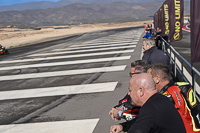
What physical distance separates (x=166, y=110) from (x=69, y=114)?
428cm

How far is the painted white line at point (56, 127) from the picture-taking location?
531 cm

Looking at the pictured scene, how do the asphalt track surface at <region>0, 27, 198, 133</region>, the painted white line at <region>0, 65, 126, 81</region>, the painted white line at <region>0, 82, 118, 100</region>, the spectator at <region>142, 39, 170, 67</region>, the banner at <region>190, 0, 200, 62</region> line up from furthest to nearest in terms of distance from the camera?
the painted white line at <region>0, 65, 126, 81</region>, the painted white line at <region>0, 82, 118, 100</region>, the spectator at <region>142, 39, 170, 67</region>, the asphalt track surface at <region>0, 27, 198, 133</region>, the banner at <region>190, 0, 200, 62</region>

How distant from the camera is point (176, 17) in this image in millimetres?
10234

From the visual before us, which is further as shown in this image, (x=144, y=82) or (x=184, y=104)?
(x=184, y=104)

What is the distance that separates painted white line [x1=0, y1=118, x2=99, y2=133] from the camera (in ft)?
17.4

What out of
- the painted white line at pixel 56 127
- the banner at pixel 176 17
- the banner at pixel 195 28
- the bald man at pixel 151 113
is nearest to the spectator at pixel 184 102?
the bald man at pixel 151 113

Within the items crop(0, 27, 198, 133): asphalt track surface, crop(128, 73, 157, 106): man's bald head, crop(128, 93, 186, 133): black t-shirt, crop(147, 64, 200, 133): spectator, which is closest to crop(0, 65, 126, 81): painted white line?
crop(0, 27, 198, 133): asphalt track surface

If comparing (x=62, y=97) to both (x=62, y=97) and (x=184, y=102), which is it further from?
(x=184, y=102)

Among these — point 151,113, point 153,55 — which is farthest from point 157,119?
point 153,55

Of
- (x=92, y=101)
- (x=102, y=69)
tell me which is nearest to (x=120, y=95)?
(x=92, y=101)

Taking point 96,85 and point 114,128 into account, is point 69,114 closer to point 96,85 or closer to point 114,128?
point 96,85

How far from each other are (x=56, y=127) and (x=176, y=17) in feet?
23.5

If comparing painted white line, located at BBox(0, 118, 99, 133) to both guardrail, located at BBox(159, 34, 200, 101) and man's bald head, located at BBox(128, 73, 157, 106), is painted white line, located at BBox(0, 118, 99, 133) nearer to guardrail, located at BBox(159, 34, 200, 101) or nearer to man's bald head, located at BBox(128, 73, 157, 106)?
guardrail, located at BBox(159, 34, 200, 101)

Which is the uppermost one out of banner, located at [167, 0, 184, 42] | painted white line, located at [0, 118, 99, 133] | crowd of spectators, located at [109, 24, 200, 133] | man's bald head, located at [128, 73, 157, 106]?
banner, located at [167, 0, 184, 42]
